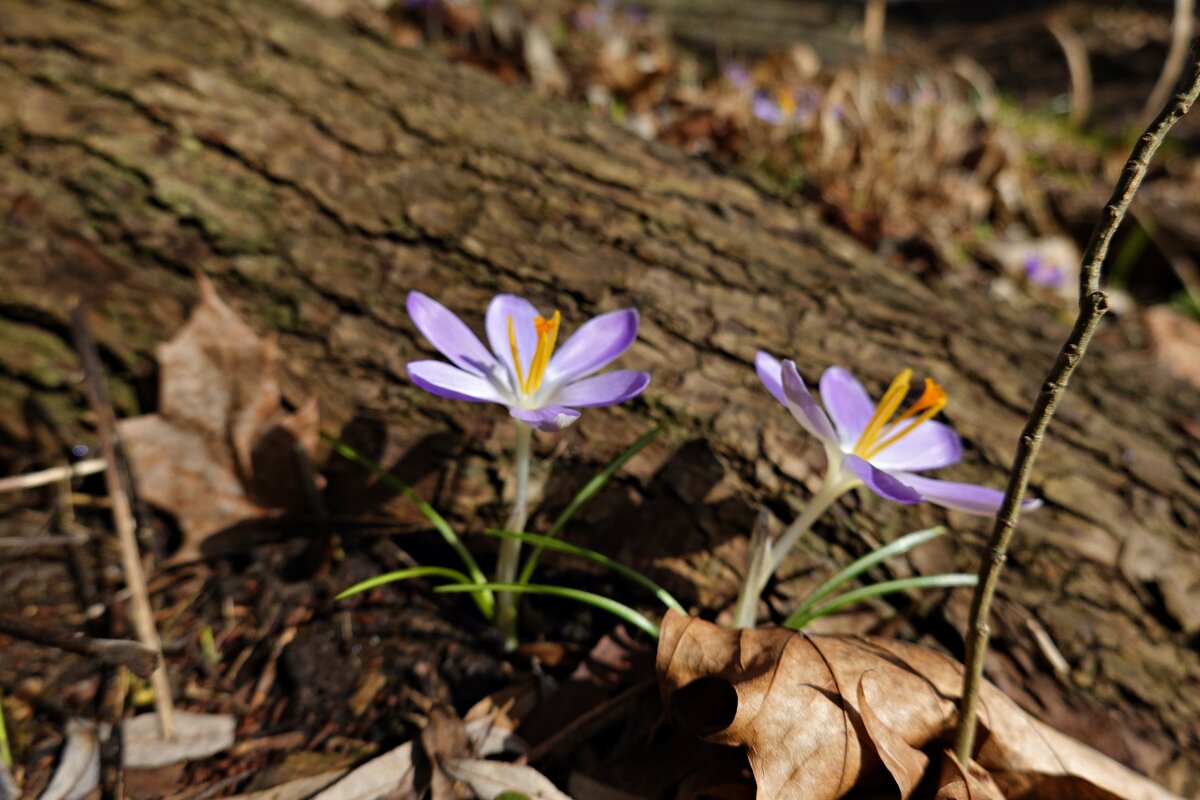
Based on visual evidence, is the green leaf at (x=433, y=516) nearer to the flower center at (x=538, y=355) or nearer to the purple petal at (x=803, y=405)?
the flower center at (x=538, y=355)

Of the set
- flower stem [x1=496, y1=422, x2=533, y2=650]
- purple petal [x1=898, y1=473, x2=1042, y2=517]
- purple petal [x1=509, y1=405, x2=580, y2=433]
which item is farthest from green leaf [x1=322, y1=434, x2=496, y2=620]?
purple petal [x1=898, y1=473, x2=1042, y2=517]

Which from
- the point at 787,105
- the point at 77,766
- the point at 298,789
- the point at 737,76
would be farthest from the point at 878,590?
the point at 737,76

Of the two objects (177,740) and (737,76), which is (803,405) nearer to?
(177,740)

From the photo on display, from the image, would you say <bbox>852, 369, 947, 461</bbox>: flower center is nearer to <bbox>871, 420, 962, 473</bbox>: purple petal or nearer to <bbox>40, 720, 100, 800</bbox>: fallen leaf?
<bbox>871, 420, 962, 473</bbox>: purple petal

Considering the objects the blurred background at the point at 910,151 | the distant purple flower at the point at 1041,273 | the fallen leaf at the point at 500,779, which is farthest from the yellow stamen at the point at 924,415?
the distant purple flower at the point at 1041,273

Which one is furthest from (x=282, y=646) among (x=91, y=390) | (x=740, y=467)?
(x=740, y=467)
